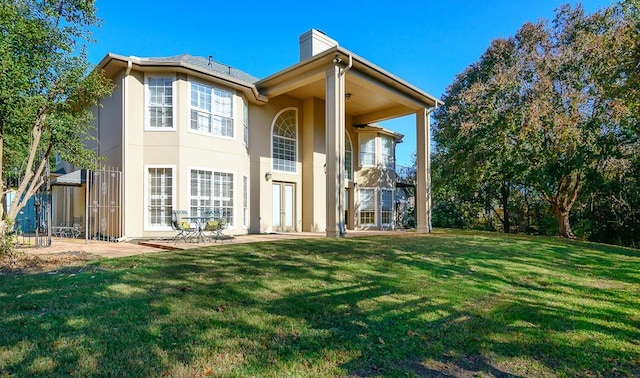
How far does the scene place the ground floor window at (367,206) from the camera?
18.3 meters

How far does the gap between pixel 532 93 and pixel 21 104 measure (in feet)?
55.4

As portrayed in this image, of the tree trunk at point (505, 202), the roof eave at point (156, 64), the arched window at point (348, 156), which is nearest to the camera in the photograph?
the roof eave at point (156, 64)

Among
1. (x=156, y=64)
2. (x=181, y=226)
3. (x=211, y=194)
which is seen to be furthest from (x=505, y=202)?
(x=156, y=64)

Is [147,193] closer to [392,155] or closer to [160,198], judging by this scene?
[160,198]

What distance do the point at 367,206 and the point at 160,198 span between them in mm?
10226

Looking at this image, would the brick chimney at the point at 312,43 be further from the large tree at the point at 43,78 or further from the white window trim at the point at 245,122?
the large tree at the point at 43,78

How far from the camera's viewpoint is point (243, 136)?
13.2 metres

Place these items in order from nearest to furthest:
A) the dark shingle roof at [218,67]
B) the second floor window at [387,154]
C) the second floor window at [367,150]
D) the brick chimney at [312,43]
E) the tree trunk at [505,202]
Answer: the dark shingle roof at [218,67], the brick chimney at [312,43], the second floor window at [367,150], the second floor window at [387,154], the tree trunk at [505,202]

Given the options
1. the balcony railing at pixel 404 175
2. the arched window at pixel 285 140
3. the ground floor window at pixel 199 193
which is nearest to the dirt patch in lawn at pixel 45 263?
the ground floor window at pixel 199 193

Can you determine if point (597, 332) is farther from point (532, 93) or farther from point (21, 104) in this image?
point (532, 93)

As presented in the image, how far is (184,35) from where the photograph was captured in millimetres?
15812

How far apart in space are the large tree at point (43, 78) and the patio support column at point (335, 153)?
6216 mm

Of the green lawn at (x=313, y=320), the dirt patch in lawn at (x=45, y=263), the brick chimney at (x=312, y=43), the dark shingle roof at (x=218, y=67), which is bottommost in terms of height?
the green lawn at (x=313, y=320)

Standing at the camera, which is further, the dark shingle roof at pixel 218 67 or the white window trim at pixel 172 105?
the dark shingle roof at pixel 218 67
